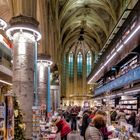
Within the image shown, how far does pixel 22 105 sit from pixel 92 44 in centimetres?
3836

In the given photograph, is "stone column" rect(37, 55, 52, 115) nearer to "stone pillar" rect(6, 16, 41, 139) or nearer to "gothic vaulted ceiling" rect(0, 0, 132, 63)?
"gothic vaulted ceiling" rect(0, 0, 132, 63)

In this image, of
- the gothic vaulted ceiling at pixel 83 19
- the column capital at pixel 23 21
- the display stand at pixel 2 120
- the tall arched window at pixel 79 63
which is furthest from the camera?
the tall arched window at pixel 79 63

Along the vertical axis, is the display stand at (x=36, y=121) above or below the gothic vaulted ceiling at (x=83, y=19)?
below

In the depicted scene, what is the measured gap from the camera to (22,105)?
773 cm

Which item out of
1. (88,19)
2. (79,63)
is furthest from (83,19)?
(79,63)

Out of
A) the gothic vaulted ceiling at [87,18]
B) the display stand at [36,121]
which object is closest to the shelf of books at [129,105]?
the gothic vaulted ceiling at [87,18]

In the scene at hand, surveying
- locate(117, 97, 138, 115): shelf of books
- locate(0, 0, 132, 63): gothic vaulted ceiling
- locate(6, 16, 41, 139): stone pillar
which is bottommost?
locate(117, 97, 138, 115): shelf of books

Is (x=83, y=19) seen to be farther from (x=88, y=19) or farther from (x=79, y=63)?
(x=79, y=63)

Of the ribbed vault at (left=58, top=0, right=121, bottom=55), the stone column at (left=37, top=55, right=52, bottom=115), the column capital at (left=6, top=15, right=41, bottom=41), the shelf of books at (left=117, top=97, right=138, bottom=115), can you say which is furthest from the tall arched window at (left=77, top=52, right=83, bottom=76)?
the column capital at (left=6, top=15, right=41, bottom=41)

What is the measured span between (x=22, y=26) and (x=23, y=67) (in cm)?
102

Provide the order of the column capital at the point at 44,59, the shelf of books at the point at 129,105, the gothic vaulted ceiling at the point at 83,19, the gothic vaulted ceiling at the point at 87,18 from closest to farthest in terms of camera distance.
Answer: the column capital at the point at 44,59 → the shelf of books at the point at 129,105 → the gothic vaulted ceiling at the point at 83,19 → the gothic vaulted ceiling at the point at 87,18

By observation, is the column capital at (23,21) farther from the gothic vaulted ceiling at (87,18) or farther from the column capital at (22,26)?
the gothic vaulted ceiling at (87,18)

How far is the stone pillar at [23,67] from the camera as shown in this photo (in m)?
7.74

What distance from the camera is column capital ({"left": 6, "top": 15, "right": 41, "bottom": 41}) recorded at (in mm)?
7823
